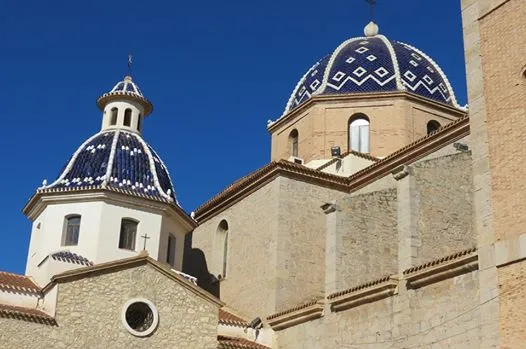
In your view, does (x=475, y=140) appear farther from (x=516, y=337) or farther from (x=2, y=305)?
(x=2, y=305)

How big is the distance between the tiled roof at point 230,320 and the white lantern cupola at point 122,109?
17.1 ft

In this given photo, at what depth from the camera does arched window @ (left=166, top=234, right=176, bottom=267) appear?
17.2 m

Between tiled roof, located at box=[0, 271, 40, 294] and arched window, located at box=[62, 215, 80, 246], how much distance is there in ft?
3.60

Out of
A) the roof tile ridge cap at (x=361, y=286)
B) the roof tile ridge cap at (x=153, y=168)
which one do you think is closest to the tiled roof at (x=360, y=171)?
the roof tile ridge cap at (x=153, y=168)

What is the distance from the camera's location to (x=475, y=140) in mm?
10719

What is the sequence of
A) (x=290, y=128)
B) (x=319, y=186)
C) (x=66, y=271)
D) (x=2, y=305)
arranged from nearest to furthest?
1. (x=2, y=305)
2. (x=66, y=271)
3. (x=319, y=186)
4. (x=290, y=128)

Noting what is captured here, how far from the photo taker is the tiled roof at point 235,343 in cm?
1496

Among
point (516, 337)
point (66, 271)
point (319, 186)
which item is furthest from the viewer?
point (319, 186)

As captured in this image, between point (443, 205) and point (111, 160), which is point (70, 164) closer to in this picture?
point (111, 160)

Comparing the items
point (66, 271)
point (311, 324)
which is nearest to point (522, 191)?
point (311, 324)

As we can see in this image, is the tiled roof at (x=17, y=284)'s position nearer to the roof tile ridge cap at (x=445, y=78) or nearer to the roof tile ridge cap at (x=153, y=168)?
the roof tile ridge cap at (x=153, y=168)

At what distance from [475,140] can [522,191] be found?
129 centimetres

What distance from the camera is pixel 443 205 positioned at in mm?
14594

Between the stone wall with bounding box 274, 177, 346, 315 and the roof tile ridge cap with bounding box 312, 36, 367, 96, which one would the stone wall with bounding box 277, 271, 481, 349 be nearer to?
the stone wall with bounding box 274, 177, 346, 315
